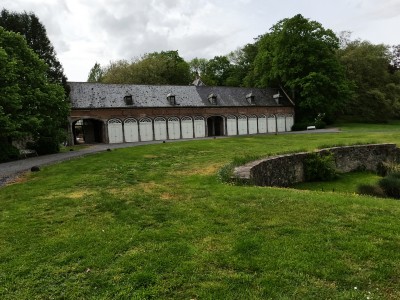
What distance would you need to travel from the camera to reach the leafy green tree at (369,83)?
4550 centimetres

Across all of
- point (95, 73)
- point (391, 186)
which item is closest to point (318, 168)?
point (391, 186)

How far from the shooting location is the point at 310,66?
41875mm

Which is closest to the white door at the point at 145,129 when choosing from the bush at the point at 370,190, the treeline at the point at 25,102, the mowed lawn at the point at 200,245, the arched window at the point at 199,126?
the arched window at the point at 199,126

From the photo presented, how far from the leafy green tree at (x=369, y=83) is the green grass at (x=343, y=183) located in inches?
1301

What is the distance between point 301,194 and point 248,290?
4730 mm

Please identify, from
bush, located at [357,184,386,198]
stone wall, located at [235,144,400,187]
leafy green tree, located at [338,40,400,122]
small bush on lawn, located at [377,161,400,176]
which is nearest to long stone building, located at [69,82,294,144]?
leafy green tree, located at [338,40,400,122]

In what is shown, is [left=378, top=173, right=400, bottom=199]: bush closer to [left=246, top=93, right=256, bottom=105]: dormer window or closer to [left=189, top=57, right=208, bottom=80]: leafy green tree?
[left=246, top=93, right=256, bottom=105]: dormer window

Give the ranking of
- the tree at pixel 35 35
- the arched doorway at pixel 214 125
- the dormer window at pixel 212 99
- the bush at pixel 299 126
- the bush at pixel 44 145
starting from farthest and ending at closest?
the bush at pixel 299 126 → the arched doorway at pixel 214 125 → the dormer window at pixel 212 99 → the tree at pixel 35 35 → the bush at pixel 44 145

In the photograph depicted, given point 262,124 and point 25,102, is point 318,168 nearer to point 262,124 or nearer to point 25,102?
point 25,102

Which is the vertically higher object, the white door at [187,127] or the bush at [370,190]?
the white door at [187,127]

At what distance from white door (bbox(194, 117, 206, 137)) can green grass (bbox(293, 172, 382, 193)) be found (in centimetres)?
2382

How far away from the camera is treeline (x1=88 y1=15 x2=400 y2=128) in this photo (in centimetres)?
4100

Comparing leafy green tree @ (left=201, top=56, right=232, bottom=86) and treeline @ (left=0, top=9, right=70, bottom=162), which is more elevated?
leafy green tree @ (left=201, top=56, right=232, bottom=86)

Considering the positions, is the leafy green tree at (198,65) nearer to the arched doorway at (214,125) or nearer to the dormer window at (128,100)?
the arched doorway at (214,125)
